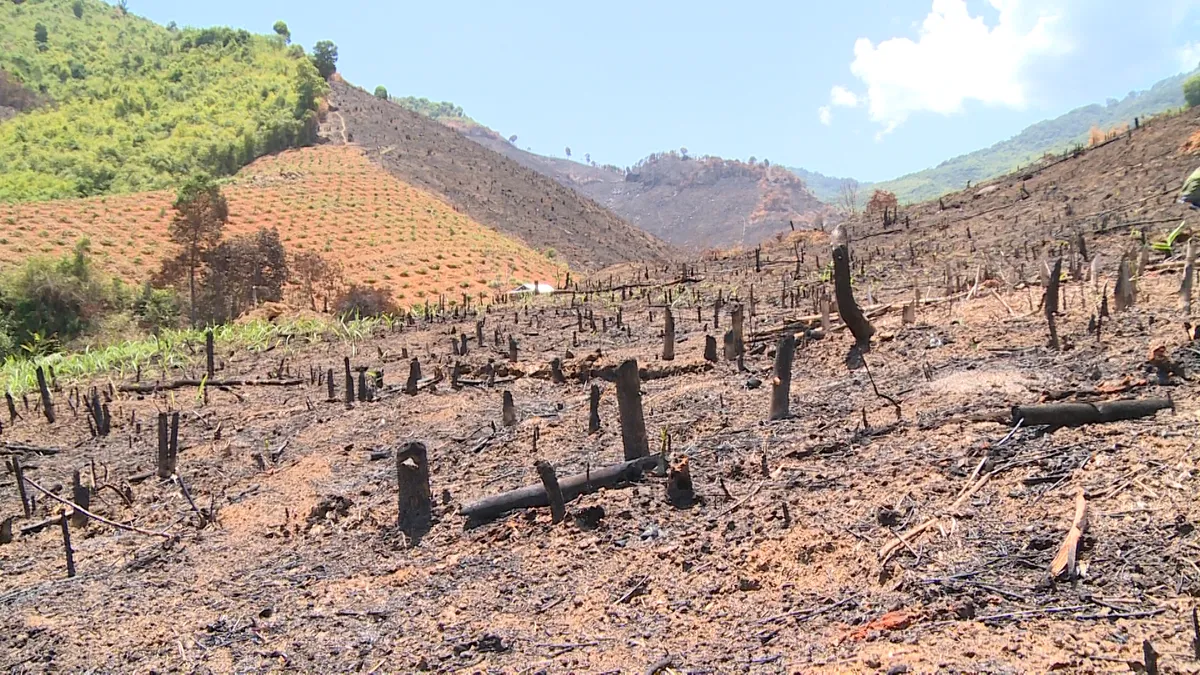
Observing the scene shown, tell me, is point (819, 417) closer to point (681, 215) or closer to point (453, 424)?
point (453, 424)

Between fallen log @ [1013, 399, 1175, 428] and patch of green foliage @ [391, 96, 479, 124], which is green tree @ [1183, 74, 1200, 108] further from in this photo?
patch of green foliage @ [391, 96, 479, 124]

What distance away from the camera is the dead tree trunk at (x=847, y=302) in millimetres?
6262

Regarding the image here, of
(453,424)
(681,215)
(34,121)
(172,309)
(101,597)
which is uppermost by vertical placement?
(34,121)

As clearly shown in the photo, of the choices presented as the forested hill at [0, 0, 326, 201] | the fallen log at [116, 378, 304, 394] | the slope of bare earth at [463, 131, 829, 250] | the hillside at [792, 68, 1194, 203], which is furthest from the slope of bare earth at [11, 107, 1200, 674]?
the hillside at [792, 68, 1194, 203]

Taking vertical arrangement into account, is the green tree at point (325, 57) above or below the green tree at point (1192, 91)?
above

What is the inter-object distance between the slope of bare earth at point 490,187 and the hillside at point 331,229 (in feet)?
8.20

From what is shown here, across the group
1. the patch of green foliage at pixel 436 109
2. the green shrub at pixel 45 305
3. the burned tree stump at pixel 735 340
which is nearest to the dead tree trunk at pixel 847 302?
the burned tree stump at pixel 735 340

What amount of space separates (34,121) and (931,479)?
2513 inches

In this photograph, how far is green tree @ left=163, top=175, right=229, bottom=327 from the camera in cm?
2412

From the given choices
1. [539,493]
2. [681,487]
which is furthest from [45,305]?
[681,487]

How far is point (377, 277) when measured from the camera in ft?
106

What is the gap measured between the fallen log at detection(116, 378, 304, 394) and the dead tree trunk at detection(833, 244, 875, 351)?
23.3 ft

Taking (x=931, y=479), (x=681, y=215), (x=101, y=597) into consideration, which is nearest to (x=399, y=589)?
(x=101, y=597)

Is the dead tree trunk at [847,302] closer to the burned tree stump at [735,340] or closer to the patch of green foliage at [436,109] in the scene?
the burned tree stump at [735,340]
